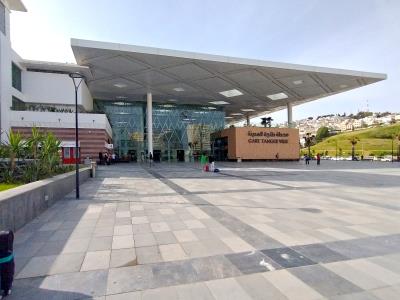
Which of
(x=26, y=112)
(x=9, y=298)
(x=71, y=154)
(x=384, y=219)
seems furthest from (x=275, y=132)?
(x=9, y=298)

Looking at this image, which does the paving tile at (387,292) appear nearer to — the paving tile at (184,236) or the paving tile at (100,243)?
the paving tile at (184,236)

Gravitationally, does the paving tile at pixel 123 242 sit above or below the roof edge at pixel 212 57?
below

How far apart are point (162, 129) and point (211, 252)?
42183 millimetres

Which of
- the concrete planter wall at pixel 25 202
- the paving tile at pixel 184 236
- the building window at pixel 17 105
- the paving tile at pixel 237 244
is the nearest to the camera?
the paving tile at pixel 237 244

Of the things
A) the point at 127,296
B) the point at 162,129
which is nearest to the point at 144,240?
the point at 127,296

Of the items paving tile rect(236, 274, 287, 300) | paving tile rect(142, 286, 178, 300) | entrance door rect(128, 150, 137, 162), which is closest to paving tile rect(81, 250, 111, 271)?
paving tile rect(142, 286, 178, 300)

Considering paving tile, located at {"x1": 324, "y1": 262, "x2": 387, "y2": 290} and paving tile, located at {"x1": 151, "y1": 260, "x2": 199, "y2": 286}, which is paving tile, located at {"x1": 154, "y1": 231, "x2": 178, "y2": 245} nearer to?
paving tile, located at {"x1": 151, "y1": 260, "x2": 199, "y2": 286}

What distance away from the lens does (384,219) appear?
23.5ft

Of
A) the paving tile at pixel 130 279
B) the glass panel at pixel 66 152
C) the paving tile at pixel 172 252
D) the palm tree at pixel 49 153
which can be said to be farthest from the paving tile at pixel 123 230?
the glass panel at pixel 66 152

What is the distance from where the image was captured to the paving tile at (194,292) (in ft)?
11.3

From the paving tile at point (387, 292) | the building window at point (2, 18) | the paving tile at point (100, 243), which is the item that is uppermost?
the building window at point (2, 18)

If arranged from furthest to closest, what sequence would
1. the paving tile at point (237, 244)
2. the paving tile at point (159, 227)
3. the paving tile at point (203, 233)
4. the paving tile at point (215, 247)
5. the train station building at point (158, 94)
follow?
the train station building at point (158, 94) → the paving tile at point (159, 227) → the paving tile at point (203, 233) → the paving tile at point (237, 244) → the paving tile at point (215, 247)

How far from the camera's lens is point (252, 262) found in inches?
176

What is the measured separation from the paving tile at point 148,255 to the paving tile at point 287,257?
1.79 metres
